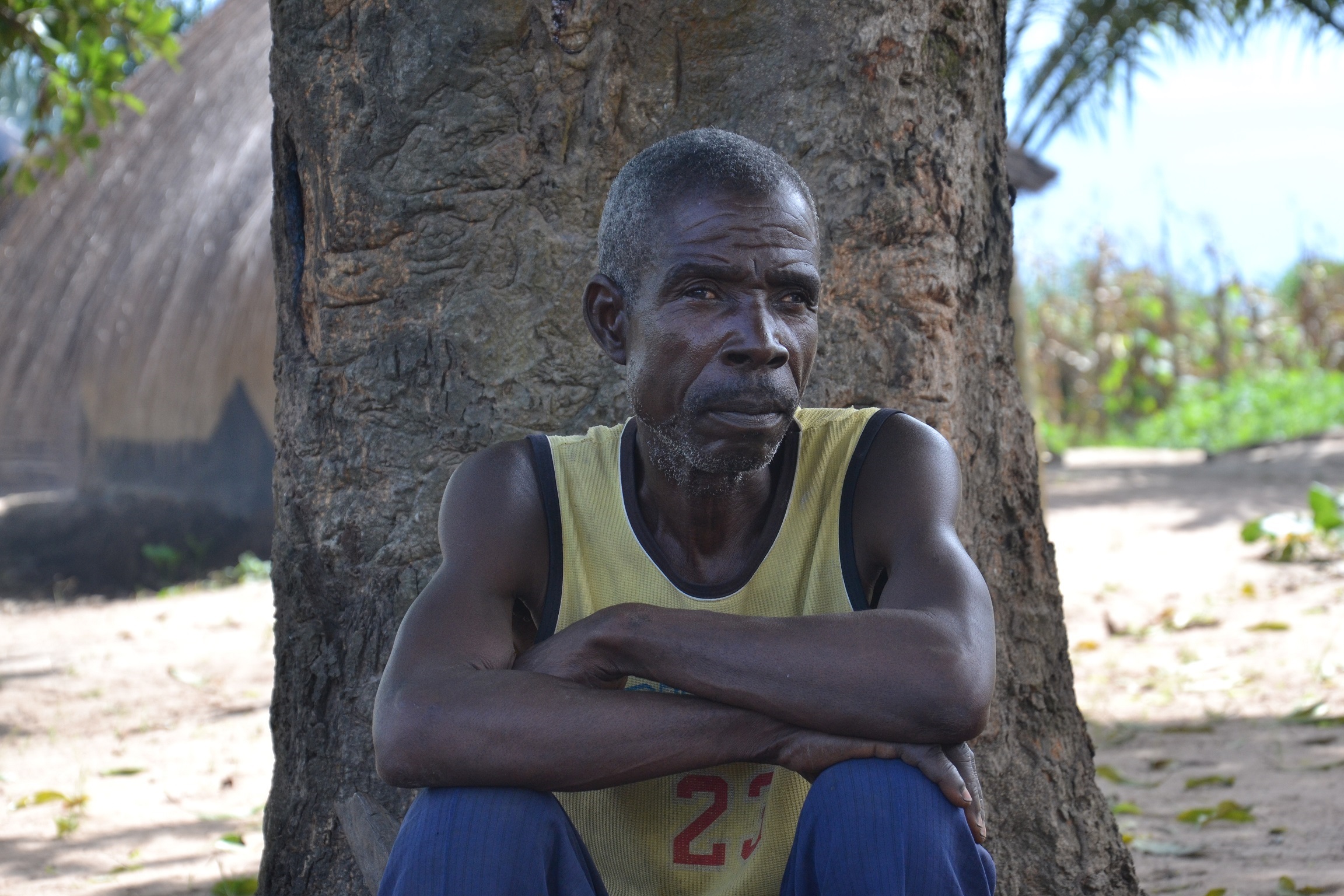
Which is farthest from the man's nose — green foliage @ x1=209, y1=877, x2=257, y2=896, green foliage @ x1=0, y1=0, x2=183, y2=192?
green foliage @ x1=0, y1=0, x2=183, y2=192

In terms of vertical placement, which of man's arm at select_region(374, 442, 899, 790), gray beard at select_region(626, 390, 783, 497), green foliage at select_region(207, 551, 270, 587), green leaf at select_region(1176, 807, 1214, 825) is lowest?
green leaf at select_region(1176, 807, 1214, 825)

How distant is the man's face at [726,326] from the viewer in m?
1.80

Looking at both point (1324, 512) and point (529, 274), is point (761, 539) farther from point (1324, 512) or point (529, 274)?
point (1324, 512)

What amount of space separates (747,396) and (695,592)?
0.31 metres

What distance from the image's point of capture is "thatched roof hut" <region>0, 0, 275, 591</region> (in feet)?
24.2

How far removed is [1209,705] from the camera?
415cm

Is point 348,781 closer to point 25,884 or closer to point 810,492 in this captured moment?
point 25,884

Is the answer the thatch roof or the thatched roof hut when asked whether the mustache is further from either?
the thatched roof hut

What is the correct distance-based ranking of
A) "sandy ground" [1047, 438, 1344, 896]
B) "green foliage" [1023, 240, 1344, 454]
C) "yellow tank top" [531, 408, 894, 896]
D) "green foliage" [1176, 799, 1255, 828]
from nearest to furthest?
1. "yellow tank top" [531, 408, 894, 896]
2. "sandy ground" [1047, 438, 1344, 896]
3. "green foliage" [1176, 799, 1255, 828]
4. "green foliage" [1023, 240, 1344, 454]

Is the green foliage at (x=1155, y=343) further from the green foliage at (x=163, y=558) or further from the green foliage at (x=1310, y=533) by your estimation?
the green foliage at (x=163, y=558)

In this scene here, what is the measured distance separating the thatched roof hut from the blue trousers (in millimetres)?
5984

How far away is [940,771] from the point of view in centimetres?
156

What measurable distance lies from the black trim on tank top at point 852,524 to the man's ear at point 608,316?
409mm

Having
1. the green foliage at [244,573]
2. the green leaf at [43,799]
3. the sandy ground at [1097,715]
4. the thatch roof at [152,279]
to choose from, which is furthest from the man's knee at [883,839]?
the thatch roof at [152,279]
